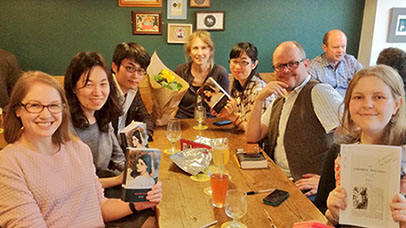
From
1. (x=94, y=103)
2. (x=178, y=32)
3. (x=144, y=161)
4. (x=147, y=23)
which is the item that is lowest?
(x=144, y=161)

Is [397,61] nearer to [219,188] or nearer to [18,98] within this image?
[219,188]

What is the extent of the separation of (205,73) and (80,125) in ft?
5.81

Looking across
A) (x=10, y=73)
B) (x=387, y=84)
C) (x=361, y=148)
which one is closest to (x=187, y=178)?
(x=361, y=148)

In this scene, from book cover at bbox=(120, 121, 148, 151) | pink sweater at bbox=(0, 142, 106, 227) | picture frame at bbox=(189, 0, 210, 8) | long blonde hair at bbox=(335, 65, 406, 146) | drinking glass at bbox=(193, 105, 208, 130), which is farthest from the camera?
picture frame at bbox=(189, 0, 210, 8)

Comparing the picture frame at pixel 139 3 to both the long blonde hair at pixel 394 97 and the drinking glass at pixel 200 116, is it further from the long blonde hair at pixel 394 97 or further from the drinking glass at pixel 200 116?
the long blonde hair at pixel 394 97

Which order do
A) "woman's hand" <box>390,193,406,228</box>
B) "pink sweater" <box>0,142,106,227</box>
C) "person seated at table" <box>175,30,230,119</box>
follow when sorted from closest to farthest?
"woman's hand" <box>390,193,406,228</box>
"pink sweater" <box>0,142,106,227</box>
"person seated at table" <box>175,30,230,119</box>

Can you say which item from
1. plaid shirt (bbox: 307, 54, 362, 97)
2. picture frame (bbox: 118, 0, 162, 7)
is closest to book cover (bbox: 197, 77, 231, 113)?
plaid shirt (bbox: 307, 54, 362, 97)

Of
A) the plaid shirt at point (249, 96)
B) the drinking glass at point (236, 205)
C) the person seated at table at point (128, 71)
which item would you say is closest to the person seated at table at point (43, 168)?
the drinking glass at point (236, 205)

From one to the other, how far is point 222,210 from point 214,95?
48.9 inches

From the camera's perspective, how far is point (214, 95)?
255 cm

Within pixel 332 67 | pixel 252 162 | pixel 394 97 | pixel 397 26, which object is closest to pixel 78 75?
pixel 252 162

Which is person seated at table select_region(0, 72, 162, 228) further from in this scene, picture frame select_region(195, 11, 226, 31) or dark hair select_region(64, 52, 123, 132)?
picture frame select_region(195, 11, 226, 31)

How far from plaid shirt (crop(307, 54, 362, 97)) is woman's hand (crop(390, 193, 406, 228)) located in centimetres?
309

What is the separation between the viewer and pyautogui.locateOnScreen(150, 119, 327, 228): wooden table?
136 cm
